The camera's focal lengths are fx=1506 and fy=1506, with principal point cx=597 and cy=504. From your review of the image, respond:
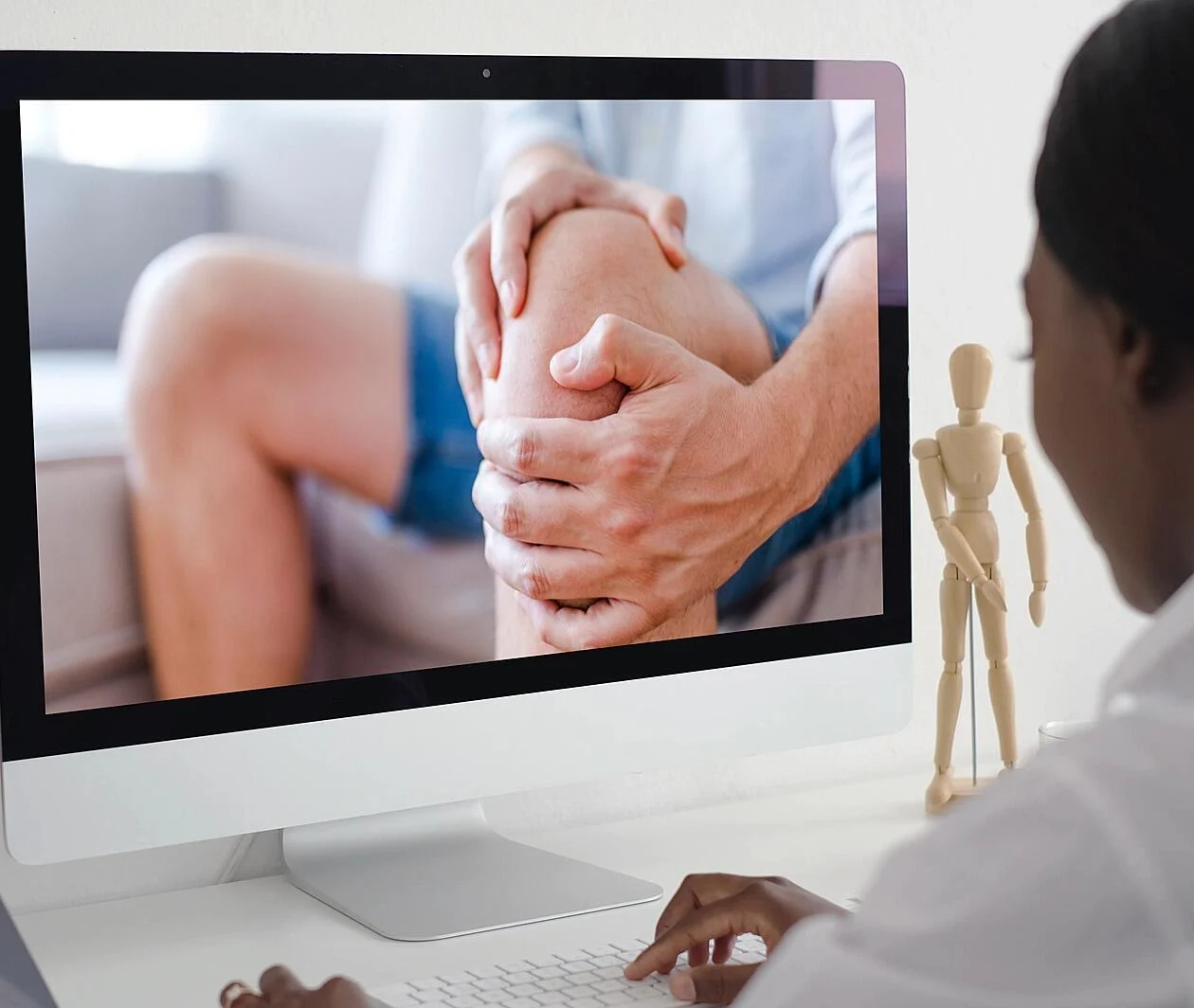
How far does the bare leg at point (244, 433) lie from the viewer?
3.53 ft

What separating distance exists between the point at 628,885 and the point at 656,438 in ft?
1.20

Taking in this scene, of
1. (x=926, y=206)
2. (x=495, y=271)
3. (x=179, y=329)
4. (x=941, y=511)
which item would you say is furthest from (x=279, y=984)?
(x=926, y=206)

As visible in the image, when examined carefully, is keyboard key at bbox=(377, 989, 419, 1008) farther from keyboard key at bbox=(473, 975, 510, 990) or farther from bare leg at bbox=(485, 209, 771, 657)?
bare leg at bbox=(485, 209, 771, 657)

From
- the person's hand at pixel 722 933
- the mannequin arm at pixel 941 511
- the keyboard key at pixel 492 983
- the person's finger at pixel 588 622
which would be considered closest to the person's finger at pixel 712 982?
the person's hand at pixel 722 933

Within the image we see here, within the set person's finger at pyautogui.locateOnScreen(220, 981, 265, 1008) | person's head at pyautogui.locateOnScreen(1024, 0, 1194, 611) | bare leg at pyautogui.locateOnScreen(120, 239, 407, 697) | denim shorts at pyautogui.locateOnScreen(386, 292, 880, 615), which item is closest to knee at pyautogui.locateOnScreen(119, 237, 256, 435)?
bare leg at pyautogui.locateOnScreen(120, 239, 407, 697)

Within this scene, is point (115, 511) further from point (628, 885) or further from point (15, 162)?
point (628, 885)

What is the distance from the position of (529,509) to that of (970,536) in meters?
0.48

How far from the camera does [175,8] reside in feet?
4.05

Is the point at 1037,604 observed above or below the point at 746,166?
below

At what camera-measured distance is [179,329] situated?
1.08 metres

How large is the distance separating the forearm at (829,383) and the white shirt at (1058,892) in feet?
2.61

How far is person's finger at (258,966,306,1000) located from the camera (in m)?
0.89

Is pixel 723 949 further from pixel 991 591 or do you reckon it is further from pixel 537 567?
pixel 991 591

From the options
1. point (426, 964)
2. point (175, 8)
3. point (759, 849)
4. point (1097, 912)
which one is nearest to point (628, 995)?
point (426, 964)
